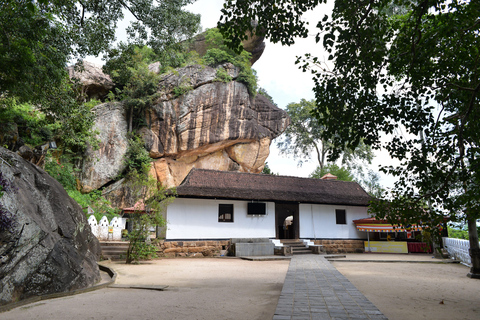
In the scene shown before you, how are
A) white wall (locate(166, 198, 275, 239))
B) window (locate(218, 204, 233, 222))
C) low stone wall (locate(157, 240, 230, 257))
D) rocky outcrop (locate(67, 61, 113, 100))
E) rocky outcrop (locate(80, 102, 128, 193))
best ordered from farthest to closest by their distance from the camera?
rocky outcrop (locate(67, 61, 113, 100)) < rocky outcrop (locate(80, 102, 128, 193)) < window (locate(218, 204, 233, 222)) < white wall (locate(166, 198, 275, 239)) < low stone wall (locate(157, 240, 230, 257))

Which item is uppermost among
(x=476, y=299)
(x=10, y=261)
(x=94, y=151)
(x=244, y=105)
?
(x=244, y=105)

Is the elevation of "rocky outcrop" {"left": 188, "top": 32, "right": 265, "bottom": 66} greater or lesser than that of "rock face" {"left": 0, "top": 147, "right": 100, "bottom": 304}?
greater

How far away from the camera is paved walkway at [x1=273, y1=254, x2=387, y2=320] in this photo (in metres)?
4.22

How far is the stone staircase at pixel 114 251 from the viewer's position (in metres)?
13.3

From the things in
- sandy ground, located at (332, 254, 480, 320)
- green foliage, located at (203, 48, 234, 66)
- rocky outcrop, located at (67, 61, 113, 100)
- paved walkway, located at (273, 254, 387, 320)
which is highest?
green foliage, located at (203, 48, 234, 66)

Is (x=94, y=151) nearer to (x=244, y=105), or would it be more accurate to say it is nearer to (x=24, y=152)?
(x=24, y=152)

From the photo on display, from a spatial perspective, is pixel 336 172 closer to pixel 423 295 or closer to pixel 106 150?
pixel 106 150

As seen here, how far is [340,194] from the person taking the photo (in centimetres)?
1936

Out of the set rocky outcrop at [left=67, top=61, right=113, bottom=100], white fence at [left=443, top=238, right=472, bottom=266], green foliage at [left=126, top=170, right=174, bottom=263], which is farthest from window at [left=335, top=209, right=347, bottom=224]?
rocky outcrop at [left=67, top=61, right=113, bottom=100]

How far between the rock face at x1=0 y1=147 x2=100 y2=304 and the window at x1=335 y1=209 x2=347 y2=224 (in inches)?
587

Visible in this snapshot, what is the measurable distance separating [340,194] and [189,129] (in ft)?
41.3

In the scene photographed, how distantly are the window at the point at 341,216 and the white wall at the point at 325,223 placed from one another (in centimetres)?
17

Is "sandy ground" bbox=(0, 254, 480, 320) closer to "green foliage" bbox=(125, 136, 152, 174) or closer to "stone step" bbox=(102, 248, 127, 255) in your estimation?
"stone step" bbox=(102, 248, 127, 255)

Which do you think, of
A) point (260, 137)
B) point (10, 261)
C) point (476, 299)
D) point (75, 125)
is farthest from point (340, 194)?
point (10, 261)
